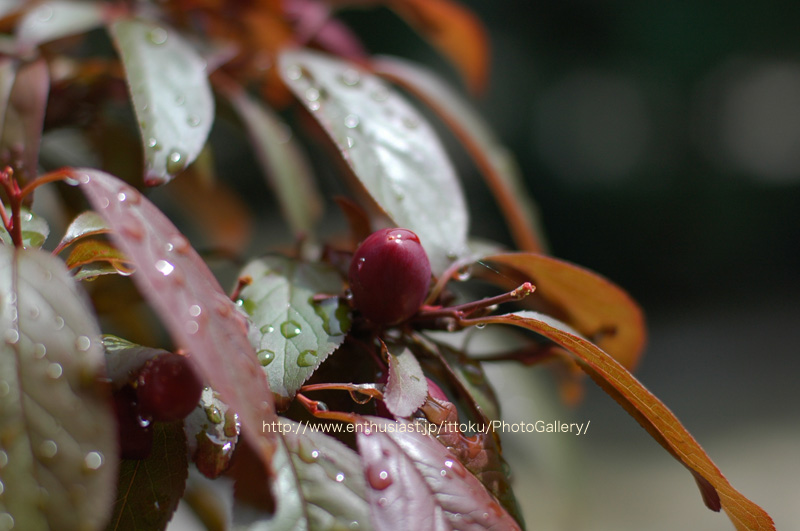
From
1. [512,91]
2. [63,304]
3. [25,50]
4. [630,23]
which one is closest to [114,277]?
[25,50]

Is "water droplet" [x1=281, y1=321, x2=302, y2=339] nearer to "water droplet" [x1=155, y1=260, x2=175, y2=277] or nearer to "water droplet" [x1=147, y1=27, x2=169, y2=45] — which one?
"water droplet" [x1=155, y1=260, x2=175, y2=277]

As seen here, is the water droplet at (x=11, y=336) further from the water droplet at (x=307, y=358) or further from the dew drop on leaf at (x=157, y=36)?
the dew drop on leaf at (x=157, y=36)

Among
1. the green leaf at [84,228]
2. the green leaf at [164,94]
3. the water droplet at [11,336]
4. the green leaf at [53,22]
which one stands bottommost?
the green leaf at [84,228]

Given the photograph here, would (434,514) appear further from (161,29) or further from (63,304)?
(161,29)

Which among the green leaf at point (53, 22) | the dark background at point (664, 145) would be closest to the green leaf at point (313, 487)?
the green leaf at point (53, 22)

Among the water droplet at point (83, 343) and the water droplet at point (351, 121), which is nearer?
the water droplet at point (83, 343)

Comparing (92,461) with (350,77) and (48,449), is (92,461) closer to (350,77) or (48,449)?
(48,449)

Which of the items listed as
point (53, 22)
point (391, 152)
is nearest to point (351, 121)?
point (391, 152)
